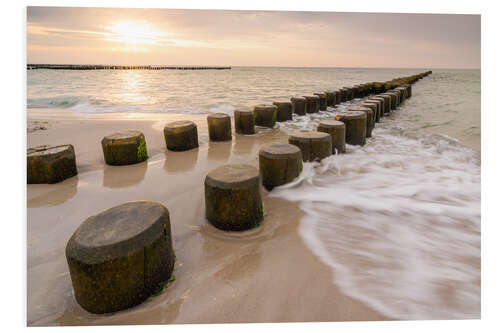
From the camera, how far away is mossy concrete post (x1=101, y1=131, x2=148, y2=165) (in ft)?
10.9

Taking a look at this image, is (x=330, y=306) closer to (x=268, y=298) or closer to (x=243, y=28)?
(x=268, y=298)

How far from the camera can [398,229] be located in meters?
2.21

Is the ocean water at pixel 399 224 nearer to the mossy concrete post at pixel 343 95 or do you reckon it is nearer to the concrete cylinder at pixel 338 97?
the concrete cylinder at pixel 338 97

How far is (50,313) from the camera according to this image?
143 cm

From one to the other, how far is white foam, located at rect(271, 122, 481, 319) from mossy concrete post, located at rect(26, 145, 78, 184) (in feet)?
7.44

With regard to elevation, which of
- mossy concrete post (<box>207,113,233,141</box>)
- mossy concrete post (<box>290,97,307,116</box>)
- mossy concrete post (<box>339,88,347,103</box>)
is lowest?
mossy concrete post (<box>207,113,233,141</box>)

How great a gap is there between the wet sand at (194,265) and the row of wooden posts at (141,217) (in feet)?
0.34

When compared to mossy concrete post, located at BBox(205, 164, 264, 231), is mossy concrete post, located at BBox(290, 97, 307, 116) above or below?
above

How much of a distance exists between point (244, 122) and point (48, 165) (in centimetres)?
313

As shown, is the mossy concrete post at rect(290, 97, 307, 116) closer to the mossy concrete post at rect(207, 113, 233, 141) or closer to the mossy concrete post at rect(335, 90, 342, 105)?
the mossy concrete post at rect(335, 90, 342, 105)

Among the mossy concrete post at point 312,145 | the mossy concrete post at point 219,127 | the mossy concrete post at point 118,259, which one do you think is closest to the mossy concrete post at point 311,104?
the mossy concrete post at point 219,127

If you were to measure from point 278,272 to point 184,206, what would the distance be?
113cm

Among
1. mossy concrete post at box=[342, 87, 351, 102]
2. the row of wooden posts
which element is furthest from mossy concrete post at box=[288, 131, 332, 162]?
mossy concrete post at box=[342, 87, 351, 102]
